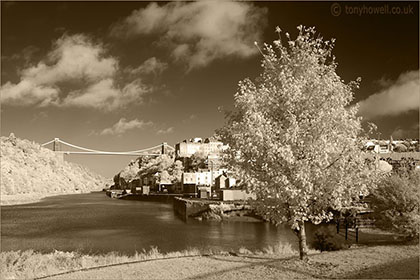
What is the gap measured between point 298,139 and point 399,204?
9.48 metres

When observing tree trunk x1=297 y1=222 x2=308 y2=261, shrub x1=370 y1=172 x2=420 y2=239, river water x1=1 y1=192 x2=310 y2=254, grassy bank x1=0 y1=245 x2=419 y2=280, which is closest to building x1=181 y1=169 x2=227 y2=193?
river water x1=1 y1=192 x2=310 y2=254

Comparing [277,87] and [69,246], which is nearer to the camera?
[277,87]

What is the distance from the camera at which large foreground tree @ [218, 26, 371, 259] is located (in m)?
15.7

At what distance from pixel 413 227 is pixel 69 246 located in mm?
30464

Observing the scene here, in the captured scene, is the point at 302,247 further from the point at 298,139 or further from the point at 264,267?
the point at 298,139

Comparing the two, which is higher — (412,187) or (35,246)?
(412,187)

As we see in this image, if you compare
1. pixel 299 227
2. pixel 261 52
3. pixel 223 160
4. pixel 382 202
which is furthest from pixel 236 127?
pixel 382 202

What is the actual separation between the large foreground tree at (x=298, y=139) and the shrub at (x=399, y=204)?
618 centimetres

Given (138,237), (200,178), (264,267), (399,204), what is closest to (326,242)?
(399,204)

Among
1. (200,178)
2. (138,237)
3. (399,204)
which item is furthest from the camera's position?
(200,178)

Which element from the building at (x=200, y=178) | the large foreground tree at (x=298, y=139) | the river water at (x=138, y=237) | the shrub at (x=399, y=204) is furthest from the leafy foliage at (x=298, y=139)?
the building at (x=200, y=178)

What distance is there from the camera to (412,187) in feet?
70.4

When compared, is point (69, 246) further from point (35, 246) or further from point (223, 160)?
point (223, 160)

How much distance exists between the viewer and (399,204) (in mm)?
21531
